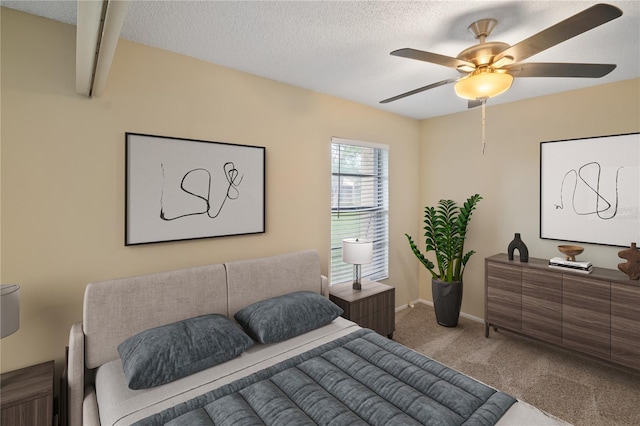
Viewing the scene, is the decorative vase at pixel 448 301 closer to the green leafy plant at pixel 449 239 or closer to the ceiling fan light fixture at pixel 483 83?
the green leafy plant at pixel 449 239

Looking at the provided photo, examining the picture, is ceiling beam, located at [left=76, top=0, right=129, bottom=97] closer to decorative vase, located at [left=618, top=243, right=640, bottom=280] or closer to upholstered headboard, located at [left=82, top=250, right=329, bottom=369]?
upholstered headboard, located at [left=82, top=250, right=329, bottom=369]

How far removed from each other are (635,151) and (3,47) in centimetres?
472

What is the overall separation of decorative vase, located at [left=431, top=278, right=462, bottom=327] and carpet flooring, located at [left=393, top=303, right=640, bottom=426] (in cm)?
10

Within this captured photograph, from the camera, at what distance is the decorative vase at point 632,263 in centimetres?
264

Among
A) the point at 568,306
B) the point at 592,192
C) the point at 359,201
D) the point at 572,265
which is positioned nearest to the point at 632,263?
the point at 572,265

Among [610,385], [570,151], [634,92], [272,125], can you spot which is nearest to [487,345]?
[610,385]

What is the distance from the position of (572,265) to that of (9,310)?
4.11 meters

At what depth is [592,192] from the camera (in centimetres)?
306

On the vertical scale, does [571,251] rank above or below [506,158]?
below

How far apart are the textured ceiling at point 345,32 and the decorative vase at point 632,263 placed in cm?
150

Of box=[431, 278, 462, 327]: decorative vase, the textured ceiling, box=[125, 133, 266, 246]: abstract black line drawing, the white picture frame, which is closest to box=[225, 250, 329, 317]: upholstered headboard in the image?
box=[125, 133, 266, 246]: abstract black line drawing

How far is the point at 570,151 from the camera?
3184mm

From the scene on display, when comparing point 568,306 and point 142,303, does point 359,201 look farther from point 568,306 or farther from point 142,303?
point 142,303

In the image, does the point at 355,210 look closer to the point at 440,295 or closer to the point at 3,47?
the point at 440,295
